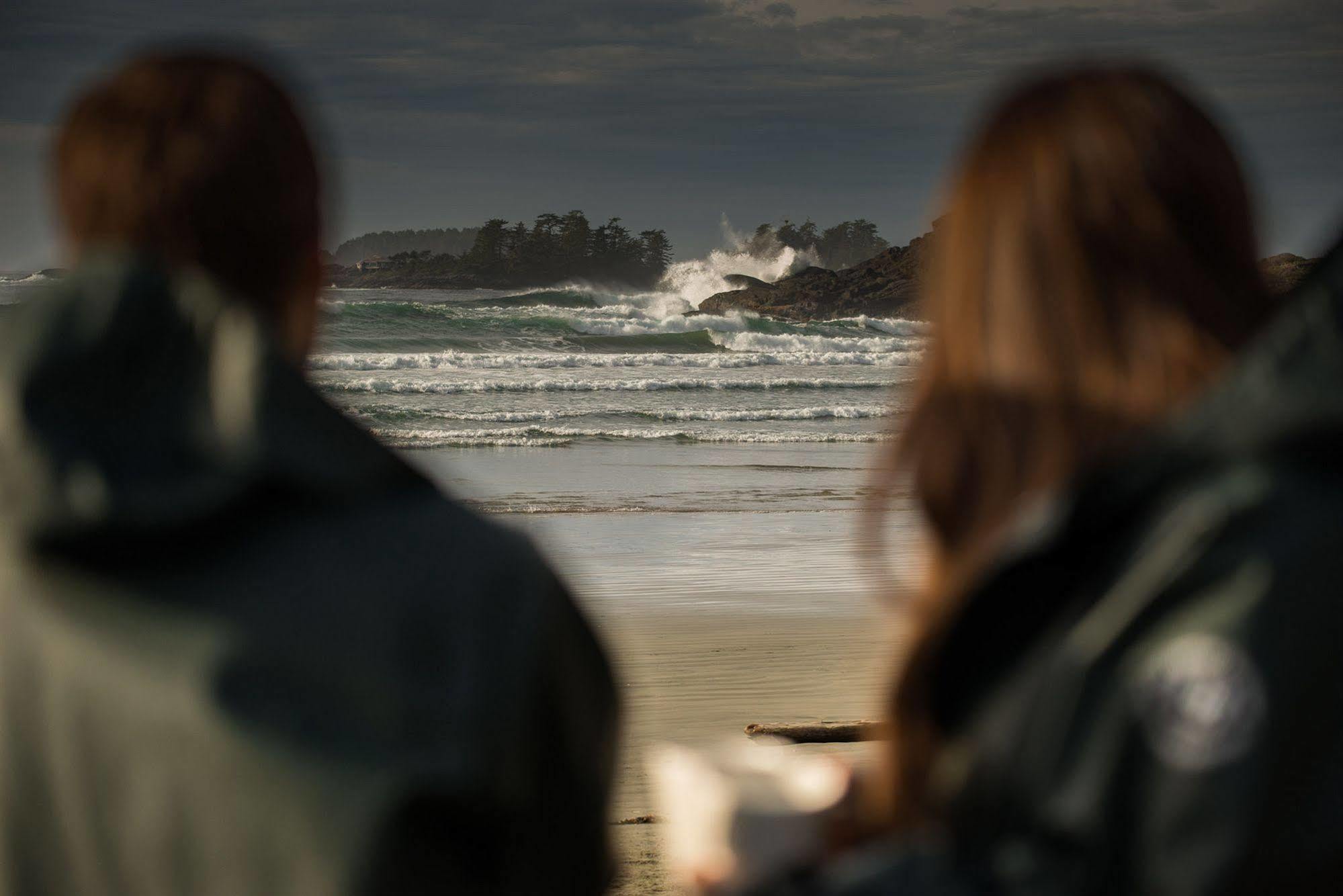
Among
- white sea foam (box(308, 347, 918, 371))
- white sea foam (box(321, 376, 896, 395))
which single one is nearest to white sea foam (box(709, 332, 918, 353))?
white sea foam (box(308, 347, 918, 371))

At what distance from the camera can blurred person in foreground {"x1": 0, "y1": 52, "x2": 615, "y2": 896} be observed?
1.04 meters

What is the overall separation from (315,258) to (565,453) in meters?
12.6

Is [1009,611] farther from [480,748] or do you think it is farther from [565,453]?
[565,453]

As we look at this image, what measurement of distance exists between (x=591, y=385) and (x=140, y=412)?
19.8 meters

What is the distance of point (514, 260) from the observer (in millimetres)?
64125

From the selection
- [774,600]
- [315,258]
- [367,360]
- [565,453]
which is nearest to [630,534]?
[774,600]

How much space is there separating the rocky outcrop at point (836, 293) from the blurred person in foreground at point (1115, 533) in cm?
4358

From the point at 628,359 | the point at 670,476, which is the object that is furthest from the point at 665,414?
the point at 628,359

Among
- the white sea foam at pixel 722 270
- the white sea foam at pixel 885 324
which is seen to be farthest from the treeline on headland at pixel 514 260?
the white sea foam at pixel 885 324

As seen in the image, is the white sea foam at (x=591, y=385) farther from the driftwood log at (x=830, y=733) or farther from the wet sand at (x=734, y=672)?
the driftwood log at (x=830, y=733)

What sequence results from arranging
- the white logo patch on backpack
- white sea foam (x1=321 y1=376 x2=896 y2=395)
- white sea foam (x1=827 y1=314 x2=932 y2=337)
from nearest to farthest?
the white logo patch on backpack
white sea foam (x1=321 y1=376 x2=896 y2=395)
white sea foam (x1=827 y1=314 x2=932 y2=337)

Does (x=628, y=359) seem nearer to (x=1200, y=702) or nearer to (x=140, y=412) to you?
(x=140, y=412)

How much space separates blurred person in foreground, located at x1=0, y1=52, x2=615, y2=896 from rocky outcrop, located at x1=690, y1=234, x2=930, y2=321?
143ft

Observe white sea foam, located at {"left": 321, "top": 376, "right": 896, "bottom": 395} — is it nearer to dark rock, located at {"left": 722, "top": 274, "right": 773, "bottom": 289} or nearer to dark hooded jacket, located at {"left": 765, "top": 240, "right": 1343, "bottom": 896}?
dark hooded jacket, located at {"left": 765, "top": 240, "right": 1343, "bottom": 896}
